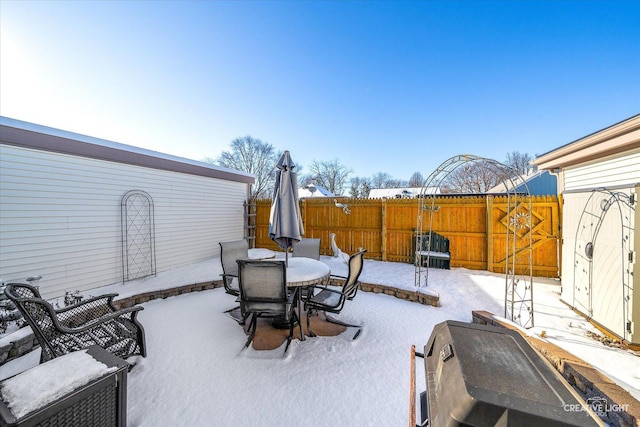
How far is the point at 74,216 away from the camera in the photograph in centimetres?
505

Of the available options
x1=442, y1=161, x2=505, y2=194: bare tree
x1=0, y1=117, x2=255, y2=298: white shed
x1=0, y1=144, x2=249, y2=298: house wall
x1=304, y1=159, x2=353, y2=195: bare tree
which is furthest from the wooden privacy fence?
x1=304, y1=159, x2=353, y2=195: bare tree

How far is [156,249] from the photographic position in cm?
648

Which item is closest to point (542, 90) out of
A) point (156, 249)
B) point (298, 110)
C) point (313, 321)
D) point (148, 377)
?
point (298, 110)

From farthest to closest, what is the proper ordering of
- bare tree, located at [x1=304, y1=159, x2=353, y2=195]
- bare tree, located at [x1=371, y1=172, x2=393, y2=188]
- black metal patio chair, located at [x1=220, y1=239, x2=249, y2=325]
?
bare tree, located at [x1=371, y1=172, x2=393, y2=188], bare tree, located at [x1=304, y1=159, x2=353, y2=195], black metal patio chair, located at [x1=220, y1=239, x2=249, y2=325]

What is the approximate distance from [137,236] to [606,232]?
8.86 m

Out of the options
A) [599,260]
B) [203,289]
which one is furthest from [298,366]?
[599,260]

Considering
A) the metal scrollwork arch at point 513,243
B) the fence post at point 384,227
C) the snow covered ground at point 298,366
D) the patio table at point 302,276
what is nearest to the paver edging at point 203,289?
the snow covered ground at point 298,366

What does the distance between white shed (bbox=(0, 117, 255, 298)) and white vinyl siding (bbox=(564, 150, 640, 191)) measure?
28.9 feet

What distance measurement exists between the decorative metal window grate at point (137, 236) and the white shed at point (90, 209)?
2cm

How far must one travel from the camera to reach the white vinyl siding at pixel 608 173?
3609 millimetres

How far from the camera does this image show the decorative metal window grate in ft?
19.3

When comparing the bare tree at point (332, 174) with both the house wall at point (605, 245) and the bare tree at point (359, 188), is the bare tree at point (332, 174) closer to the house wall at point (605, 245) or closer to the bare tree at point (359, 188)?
the bare tree at point (359, 188)

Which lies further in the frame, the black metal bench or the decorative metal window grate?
the black metal bench

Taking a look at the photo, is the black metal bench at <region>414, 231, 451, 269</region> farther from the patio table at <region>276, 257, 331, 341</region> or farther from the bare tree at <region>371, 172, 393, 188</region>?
the bare tree at <region>371, 172, 393, 188</region>
